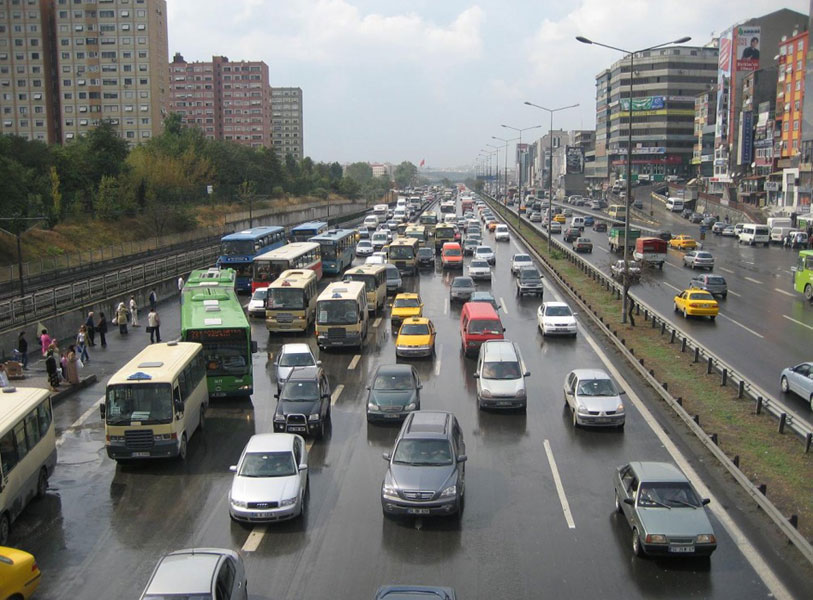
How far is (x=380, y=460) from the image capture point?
19859 mm

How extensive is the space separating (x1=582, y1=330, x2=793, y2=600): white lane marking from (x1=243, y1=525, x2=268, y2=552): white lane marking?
8940 mm

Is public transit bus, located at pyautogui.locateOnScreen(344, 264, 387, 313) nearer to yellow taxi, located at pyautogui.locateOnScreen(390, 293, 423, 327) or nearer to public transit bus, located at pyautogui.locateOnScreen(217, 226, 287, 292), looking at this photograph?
yellow taxi, located at pyautogui.locateOnScreen(390, 293, 423, 327)

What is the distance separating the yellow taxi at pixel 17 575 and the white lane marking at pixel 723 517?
39.3 feet

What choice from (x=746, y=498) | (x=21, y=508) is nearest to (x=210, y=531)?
(x=21, y=508)

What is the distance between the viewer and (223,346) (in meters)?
24.5

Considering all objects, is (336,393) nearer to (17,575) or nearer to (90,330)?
(90,330)

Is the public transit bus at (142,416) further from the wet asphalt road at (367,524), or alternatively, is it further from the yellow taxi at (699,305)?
the yellow taxi at (699,305)

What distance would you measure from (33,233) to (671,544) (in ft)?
187

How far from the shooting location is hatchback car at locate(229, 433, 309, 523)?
15625 mm

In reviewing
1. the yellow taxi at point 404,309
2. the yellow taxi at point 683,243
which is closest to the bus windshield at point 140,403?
the yellow taxi at point 404,309

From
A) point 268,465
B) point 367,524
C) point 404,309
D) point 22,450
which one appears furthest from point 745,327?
point 22,450

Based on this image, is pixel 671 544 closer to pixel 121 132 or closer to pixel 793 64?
pixel 793 64

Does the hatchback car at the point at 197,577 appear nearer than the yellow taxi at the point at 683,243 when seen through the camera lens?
Yes

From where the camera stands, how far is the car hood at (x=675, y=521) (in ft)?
45.5
